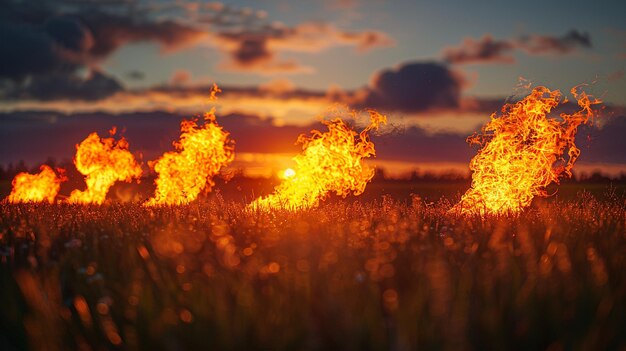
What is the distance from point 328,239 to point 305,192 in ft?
32.0

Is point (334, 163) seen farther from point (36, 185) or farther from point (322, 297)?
point (36, 185)

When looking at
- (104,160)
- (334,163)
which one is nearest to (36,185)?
(104,160)

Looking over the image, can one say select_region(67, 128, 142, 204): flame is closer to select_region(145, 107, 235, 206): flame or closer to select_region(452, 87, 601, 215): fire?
select_region(145, 107, 235, 206): flame

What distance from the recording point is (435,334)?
519 cm

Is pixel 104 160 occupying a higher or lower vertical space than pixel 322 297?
higher

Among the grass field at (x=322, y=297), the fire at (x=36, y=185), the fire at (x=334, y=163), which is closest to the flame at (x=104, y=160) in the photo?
the fire at (x=36, y=185)

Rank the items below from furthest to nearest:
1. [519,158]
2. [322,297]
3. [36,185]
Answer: [36,185] → [519,158] → [322,297]

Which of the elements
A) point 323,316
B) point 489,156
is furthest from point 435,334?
point 489,156

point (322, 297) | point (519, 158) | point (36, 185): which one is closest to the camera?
point (322, 297)

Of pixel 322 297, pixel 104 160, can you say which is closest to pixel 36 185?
pixel 104 160

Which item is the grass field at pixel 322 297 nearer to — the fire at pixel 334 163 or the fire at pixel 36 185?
the fire at pixel 334 163

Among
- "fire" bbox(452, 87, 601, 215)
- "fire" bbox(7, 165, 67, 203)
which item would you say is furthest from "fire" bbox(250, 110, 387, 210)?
"fire" bbox(7, 165, 67, 203)

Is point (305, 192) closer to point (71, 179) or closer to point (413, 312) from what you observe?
point (413, 312)

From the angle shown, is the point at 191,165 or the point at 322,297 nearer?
the point at 322,297
